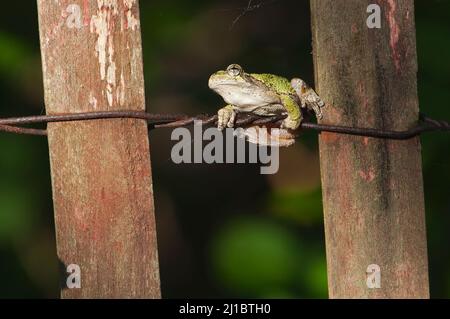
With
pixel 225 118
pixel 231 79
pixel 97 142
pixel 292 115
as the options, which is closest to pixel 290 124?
pixel 292 115

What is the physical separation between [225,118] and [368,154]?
400 mm

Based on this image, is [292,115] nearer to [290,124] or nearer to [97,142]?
[290,124]

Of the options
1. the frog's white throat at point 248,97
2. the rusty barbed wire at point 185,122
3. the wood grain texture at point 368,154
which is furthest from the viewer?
the frog's white throat at point 248,97

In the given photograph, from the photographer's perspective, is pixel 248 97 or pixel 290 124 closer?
pixel 290 124

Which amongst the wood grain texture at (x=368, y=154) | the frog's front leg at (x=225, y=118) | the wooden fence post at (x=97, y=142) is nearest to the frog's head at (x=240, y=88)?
the frog's front leg at (x=225, y=118)

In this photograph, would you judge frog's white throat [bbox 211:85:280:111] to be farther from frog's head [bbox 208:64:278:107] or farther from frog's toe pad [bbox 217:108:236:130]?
frog's toe pad [bbox 217:108:236:130]

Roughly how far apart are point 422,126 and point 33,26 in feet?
7.43

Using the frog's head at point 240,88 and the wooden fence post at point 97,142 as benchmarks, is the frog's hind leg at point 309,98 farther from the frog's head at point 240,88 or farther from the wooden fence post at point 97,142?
the wooden fence post at point 97,142

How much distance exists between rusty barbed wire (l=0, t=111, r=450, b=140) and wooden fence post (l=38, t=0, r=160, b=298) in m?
0.03

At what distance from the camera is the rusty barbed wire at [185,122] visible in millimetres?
2469

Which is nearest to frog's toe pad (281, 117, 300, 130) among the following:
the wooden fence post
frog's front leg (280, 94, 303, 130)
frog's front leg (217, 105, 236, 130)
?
frog's front leg (280, 94, 303, 130)

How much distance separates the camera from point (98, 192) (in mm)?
2494

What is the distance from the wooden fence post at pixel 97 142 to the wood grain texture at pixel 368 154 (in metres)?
0.50

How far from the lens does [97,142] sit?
2.49 m
